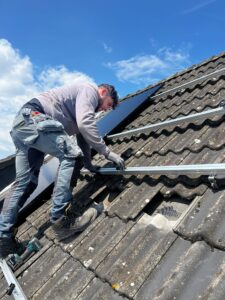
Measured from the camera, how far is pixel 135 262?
209 cm

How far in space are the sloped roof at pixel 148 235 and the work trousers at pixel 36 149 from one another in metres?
0.37

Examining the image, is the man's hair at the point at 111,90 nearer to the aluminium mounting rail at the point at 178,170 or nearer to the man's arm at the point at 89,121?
the man's arm at the point at 89,121

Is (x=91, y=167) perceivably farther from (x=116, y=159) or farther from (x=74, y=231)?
(x=74, y=231)

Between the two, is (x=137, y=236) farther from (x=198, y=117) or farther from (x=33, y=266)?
(x=198, y=117)

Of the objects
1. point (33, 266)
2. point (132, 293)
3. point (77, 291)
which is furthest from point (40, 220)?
point (132, 293)

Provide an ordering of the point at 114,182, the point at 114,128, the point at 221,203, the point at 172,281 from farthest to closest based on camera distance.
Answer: the point at 114,128 → the point at 114,182 → the point at 221,203 → the point at 172,281

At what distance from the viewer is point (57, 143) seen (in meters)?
3.02

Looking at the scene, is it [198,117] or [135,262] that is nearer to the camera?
[135,262]

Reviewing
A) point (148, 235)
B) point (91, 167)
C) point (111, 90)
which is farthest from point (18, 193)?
point (148, 235)

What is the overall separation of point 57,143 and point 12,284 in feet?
4.03

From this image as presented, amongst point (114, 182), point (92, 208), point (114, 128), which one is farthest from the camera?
point (114, 128)

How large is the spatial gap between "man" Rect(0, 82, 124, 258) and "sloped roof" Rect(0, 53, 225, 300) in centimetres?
26

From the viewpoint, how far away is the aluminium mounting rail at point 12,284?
243 cm

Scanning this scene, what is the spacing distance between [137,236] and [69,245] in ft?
2.38
